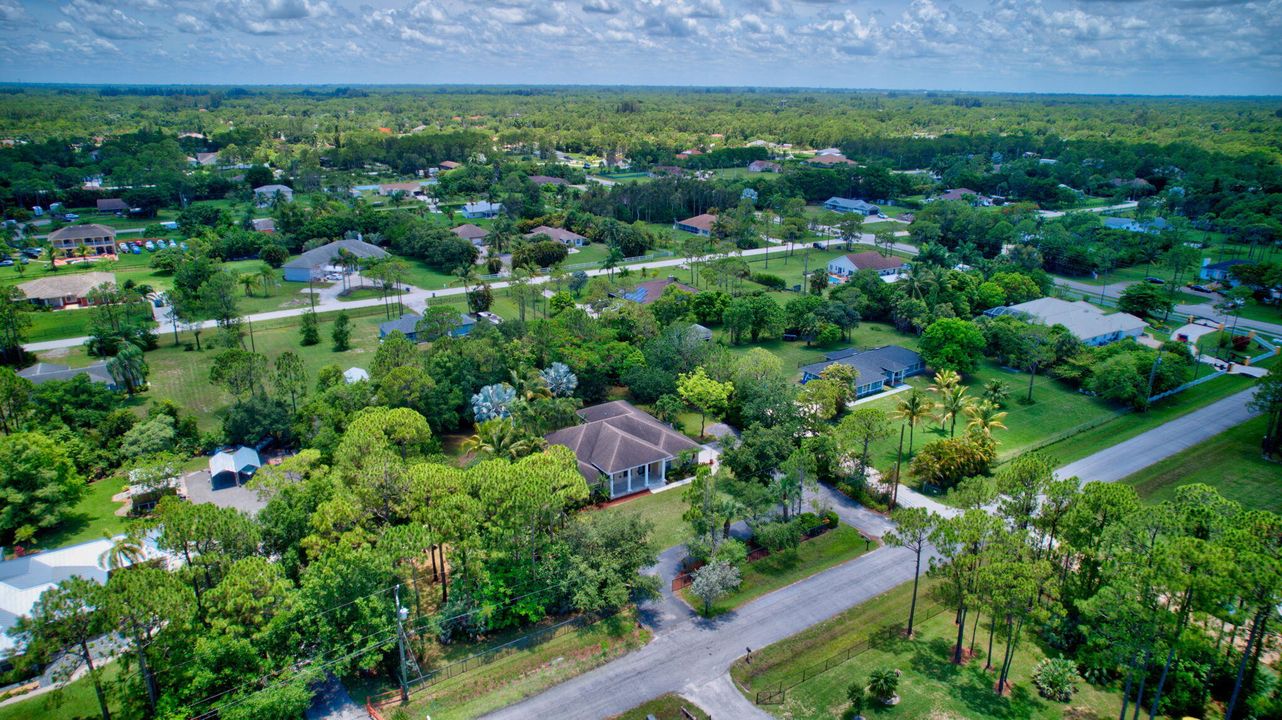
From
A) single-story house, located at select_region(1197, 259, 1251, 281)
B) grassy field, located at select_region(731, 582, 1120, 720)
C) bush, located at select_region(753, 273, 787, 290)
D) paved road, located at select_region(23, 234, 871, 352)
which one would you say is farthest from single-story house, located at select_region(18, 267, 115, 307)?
single-story house, located at select_region(1197, 259, 1251, 281)

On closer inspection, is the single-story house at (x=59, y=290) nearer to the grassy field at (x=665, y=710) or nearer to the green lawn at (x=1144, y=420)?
the grassy field at (x=665, y=710)

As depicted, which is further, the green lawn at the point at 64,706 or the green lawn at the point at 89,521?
the green lawn at the point at 89,521

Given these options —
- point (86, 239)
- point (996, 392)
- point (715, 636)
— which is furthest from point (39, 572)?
point (86, 239)

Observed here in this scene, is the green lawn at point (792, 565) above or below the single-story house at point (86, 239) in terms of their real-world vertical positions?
below

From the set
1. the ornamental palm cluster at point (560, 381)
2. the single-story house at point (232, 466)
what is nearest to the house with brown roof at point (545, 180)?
the ornamental palm cluster at point (560, 381)

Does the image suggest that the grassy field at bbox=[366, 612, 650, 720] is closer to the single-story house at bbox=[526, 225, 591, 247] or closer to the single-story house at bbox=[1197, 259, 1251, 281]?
the single-story house at bbox=[526, 225, 591, 247]

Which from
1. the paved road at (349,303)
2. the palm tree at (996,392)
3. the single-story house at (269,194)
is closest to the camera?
the palm tree at (996,392)

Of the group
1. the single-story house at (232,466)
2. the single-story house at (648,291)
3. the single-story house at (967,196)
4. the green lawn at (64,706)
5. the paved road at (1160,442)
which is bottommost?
the paved road at (1160,442)
